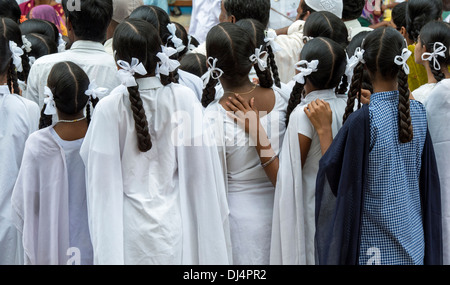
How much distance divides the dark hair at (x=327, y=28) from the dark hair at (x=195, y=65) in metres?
0.63

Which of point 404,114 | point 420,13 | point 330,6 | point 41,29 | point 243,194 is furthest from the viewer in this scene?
point 330,6

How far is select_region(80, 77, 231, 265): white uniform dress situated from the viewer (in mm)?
2941

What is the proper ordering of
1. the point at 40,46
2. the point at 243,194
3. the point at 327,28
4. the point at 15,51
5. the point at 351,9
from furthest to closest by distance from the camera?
the point at 351,9 → the point at 40,46 → the point at 327,28 → the point at 15,51 → the point at 243,194

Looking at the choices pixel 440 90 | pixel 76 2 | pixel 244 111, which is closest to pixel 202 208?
pixel 244 111

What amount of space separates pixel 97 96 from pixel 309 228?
1.10 m

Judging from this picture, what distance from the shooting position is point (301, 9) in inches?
214

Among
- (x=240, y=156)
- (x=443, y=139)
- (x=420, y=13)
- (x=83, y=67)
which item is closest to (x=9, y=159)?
(x=83, y=67)

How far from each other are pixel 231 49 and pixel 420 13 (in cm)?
187

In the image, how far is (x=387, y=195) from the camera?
2.93 meters

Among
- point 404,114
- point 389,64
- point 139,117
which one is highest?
point 389,64

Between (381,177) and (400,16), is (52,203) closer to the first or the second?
(381,177)

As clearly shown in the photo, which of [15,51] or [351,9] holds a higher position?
[15,51]

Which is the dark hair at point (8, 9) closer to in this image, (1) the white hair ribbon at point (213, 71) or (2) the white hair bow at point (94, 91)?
(2) the white hair bow at point (94, 91)

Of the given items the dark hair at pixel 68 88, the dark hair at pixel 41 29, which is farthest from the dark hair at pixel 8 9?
the dark hair at pixel 68 88
